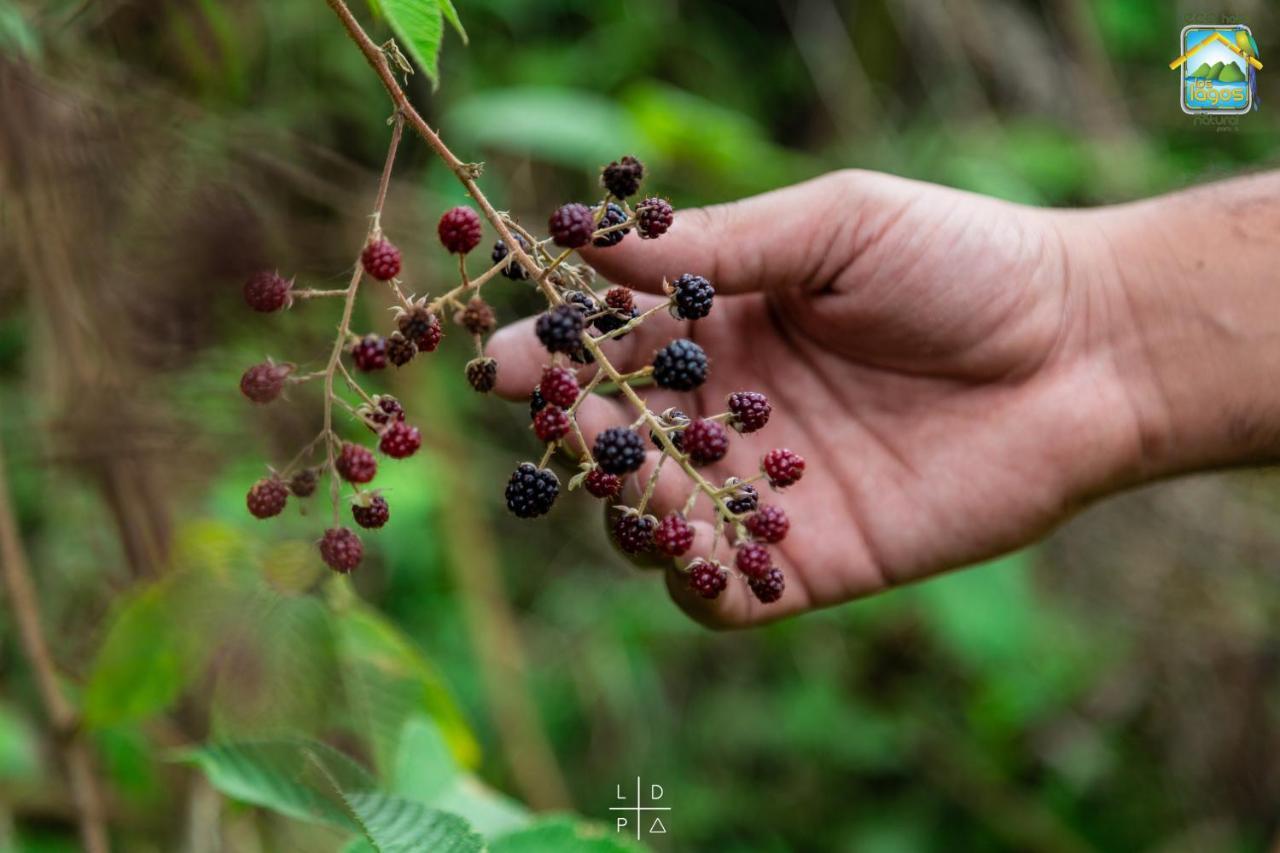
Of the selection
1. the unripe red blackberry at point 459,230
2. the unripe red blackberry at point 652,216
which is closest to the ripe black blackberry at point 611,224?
the unripe red blackberry at point 652,216

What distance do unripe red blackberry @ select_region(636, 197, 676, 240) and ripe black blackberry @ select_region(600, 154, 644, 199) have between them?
28mm

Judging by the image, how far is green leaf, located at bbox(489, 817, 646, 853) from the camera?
1.37 m

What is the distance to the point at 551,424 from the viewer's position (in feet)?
4.29

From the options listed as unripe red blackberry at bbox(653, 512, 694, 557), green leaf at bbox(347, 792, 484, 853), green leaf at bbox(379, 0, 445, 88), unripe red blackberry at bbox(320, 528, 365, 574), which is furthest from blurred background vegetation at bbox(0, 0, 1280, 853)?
green leaf at bbox(379, 0, 445, 88)

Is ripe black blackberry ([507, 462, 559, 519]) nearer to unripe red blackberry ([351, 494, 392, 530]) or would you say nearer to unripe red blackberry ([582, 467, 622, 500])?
unripe red blackberry ([582, 467, 622, 500])

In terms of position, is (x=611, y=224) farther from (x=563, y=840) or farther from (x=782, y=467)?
(x=563, y=840)

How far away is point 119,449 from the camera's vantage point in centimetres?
240

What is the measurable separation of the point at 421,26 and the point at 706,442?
578 mm

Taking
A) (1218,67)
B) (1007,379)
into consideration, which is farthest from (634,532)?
(1218,67)

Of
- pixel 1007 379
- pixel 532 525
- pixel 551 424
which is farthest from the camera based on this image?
pixel 532 525

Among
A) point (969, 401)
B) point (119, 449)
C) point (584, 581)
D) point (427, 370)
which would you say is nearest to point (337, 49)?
point (427, 370)

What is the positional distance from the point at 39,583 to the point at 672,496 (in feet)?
6.92

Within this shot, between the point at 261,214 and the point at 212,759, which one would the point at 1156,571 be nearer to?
the point at 261,214

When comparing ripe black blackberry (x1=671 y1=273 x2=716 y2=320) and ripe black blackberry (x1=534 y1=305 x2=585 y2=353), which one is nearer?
ripe black blackberry (x1=534 y1=305 x2=585 y2=353)
